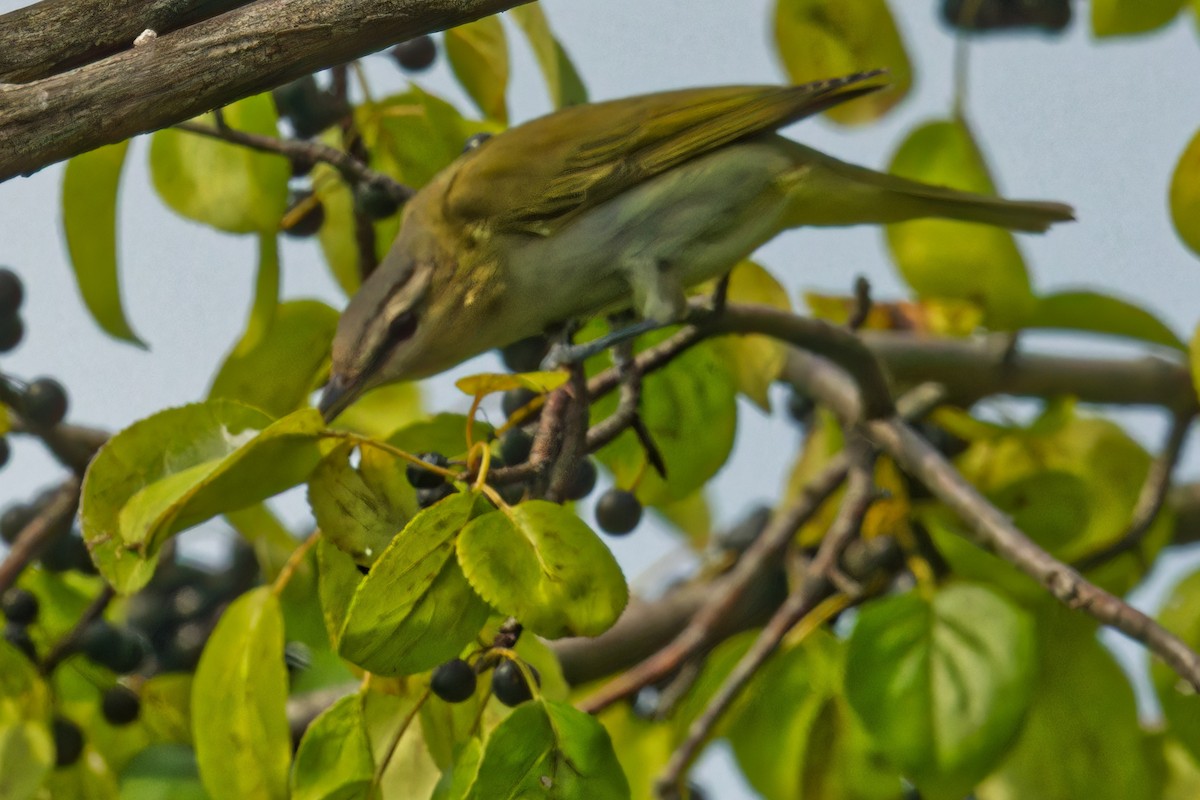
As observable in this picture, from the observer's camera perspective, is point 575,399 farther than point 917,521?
No

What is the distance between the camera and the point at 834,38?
3.05 metres

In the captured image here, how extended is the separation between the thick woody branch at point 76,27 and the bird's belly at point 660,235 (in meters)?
1.00

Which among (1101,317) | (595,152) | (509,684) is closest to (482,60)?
(595,152)

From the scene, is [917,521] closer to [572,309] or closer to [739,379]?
[739,379]

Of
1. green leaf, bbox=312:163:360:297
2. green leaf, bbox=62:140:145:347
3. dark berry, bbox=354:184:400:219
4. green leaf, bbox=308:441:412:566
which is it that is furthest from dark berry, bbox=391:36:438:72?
green leaf, bbox=308:441:412:566

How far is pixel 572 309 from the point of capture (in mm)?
2686

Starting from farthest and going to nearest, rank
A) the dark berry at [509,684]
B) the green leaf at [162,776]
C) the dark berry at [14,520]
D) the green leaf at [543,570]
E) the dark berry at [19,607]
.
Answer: the dark berry at [14,520] < the dark berry at [19,607] < the green leaf at [162,776] < the dark berry at [509,684] < the green leaf at [543,570]

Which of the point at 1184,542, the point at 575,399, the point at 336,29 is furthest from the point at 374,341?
the point at 1184,542

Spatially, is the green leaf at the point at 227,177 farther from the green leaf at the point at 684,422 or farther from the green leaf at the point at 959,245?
the green leaf at the point at 959,245

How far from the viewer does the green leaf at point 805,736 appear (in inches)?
107

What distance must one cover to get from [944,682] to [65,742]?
4.94ft

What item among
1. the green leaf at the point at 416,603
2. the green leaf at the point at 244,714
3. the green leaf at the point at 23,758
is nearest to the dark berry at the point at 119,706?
the green leaf at the point at 23,758

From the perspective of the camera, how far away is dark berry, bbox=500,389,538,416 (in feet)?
8.48

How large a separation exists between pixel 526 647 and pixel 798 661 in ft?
2.51
